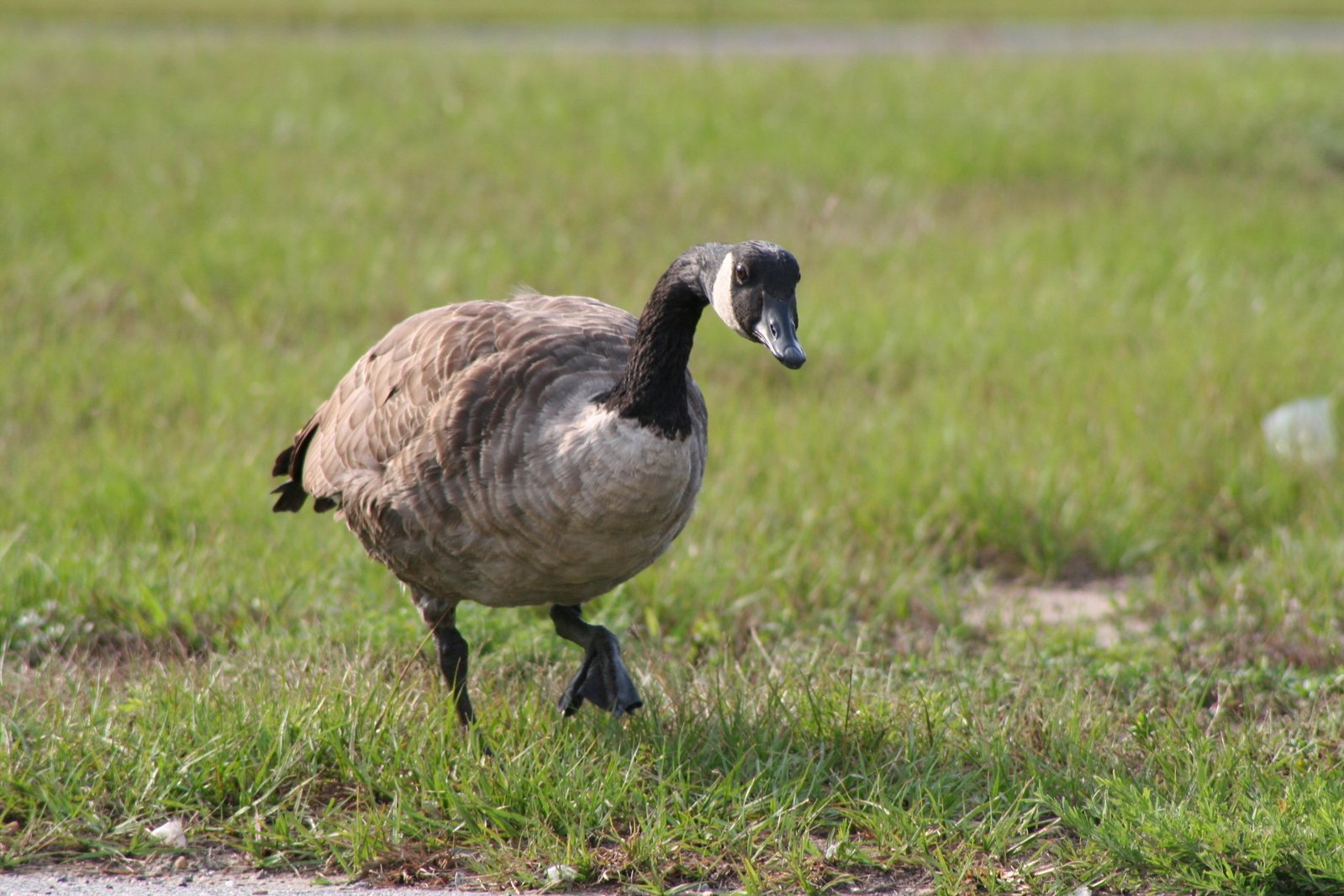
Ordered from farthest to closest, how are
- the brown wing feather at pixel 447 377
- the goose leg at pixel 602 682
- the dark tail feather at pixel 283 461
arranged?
the dark tail feather at pixel 283 461
the goose leg at pixel 602 682
the brown wing feather at pixel 447 377

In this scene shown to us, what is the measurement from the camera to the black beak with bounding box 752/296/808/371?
3.29m

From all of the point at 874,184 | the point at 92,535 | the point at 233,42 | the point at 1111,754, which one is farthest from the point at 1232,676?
the point at 233,42

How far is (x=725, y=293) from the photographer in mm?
3428

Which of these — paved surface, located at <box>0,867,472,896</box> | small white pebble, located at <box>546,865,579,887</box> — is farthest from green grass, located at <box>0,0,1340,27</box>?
small white pebble, located at <box>546,865,579,887</box>

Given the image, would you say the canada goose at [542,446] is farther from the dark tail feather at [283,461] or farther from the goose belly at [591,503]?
the dark tail feather at [283,461]

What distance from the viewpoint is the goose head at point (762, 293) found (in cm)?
335

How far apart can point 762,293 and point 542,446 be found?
715mm

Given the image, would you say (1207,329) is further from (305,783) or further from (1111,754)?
(305,783)

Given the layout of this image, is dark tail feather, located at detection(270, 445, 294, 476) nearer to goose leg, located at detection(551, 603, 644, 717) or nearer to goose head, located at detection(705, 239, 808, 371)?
goose leg, located at detection(551, 603, 644, 717)

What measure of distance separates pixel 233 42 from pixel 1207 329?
10336 millimetres

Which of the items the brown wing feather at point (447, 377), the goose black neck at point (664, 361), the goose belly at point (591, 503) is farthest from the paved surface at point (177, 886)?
the goose black neck at point (664, 361)

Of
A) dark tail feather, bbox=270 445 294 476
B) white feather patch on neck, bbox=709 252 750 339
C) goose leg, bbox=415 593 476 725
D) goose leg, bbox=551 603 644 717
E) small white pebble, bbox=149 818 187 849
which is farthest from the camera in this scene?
dark tail feather, bbox=270 445 294 476

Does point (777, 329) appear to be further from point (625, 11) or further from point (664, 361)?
point (625, 11)

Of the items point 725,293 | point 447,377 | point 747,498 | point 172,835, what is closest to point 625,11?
point 747,498
